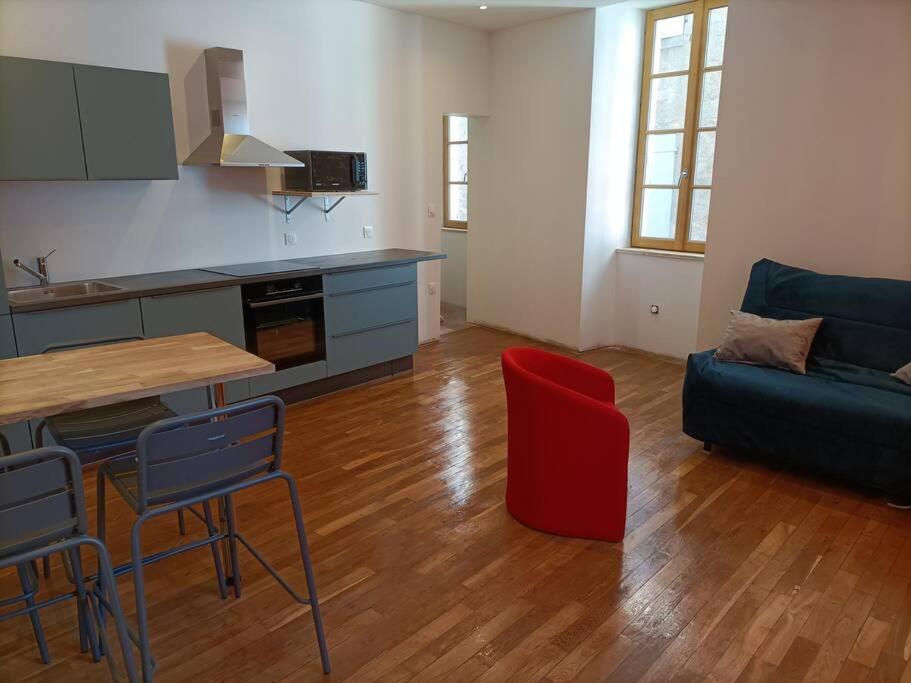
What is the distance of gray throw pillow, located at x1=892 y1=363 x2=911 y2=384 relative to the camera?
3.32 meters

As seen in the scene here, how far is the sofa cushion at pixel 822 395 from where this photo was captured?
305cm

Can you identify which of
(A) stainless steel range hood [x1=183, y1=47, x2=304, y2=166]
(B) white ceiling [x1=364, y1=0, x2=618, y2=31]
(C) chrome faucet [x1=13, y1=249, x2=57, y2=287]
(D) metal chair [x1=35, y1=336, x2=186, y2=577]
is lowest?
(D) metal chair [x1=35, y1=336, x2=186, y2=577]

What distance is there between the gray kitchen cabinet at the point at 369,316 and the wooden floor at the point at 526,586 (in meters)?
0.98

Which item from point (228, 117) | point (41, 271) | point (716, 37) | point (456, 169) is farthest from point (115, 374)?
point (456, 169)

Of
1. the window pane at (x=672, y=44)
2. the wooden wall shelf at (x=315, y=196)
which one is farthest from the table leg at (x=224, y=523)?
the window pane at (x=672, y=44)

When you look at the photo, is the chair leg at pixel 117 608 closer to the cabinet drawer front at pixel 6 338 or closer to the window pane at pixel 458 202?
the cabinet drawer front at pixel 6 338

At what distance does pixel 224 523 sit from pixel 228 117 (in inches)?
104

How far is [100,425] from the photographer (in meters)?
2.27

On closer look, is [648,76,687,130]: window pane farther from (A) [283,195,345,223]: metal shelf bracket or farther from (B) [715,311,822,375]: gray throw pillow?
(A) [283,195,345,223]: metal shelf bracket

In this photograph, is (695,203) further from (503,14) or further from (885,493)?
(885,493)

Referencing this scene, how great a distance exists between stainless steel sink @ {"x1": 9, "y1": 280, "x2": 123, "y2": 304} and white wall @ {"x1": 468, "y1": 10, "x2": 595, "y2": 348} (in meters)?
3.57

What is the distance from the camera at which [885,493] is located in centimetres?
323

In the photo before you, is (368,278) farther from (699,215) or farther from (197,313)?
(699,215)

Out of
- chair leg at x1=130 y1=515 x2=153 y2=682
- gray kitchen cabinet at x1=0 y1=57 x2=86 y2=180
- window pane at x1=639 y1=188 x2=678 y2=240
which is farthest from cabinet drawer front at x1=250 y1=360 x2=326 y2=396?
window pane at x1=639 y1=188 x2=678 y2=240
